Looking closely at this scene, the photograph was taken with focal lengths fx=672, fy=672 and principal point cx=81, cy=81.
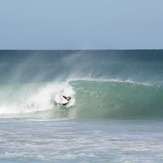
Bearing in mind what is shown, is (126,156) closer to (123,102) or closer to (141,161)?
(141,161)

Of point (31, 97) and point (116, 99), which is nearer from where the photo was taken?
point (116, 99)

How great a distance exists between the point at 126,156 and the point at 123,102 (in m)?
12.5

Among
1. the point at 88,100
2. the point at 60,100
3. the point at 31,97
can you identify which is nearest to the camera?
the point at 60,100

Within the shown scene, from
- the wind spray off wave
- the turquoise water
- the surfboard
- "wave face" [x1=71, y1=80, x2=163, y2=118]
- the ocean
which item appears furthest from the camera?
the surfboard

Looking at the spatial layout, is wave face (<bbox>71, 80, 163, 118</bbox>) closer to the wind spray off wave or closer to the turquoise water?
the wind spray off wave

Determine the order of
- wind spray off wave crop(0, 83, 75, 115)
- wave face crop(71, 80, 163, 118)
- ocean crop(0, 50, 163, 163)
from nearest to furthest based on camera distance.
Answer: ocean crop(0, 50, 163, 163), wave face crop(71, 80, 163, 118), wind spray off wave crop(0, 83, 75, 115)

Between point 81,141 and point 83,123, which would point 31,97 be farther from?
point 81,141

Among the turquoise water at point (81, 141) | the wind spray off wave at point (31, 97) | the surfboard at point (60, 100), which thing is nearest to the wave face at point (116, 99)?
the surfboard at point (60, 100)

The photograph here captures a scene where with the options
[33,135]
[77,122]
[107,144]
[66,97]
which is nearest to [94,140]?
[107,144]

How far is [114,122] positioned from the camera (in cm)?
2036

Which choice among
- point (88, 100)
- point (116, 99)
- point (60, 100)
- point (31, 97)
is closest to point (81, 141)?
point (60, 100)

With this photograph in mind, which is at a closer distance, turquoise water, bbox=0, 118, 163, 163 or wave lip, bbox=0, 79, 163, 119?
turquoise water, bbox=0, 118, 163, 163

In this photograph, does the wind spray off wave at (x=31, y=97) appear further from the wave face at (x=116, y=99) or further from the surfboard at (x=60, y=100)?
the wave face at (x=116, y=99)

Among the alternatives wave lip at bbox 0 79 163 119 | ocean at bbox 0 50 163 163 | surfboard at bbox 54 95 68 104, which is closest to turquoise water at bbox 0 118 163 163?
ocean at bbox 0 50 163 163
